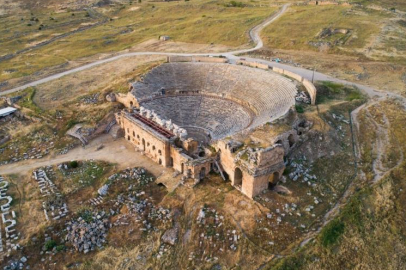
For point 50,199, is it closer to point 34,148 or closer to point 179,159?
point 34,148

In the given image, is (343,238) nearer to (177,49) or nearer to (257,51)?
(257,51)

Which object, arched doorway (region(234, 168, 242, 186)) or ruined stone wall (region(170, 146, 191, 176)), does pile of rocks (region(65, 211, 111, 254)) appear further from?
arched doorway (region(234, 168, 242, 186))

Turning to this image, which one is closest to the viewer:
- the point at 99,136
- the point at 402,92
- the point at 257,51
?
the point at 99,136

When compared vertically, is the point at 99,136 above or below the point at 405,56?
below

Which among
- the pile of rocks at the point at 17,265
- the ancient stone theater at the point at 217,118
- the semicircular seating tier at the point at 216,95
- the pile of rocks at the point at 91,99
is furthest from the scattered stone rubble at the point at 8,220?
the semicircular seating tier at the point at 216,95

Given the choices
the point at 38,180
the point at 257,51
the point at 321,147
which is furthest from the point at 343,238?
the point at 257,51

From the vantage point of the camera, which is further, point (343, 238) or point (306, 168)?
point (306, 168)
